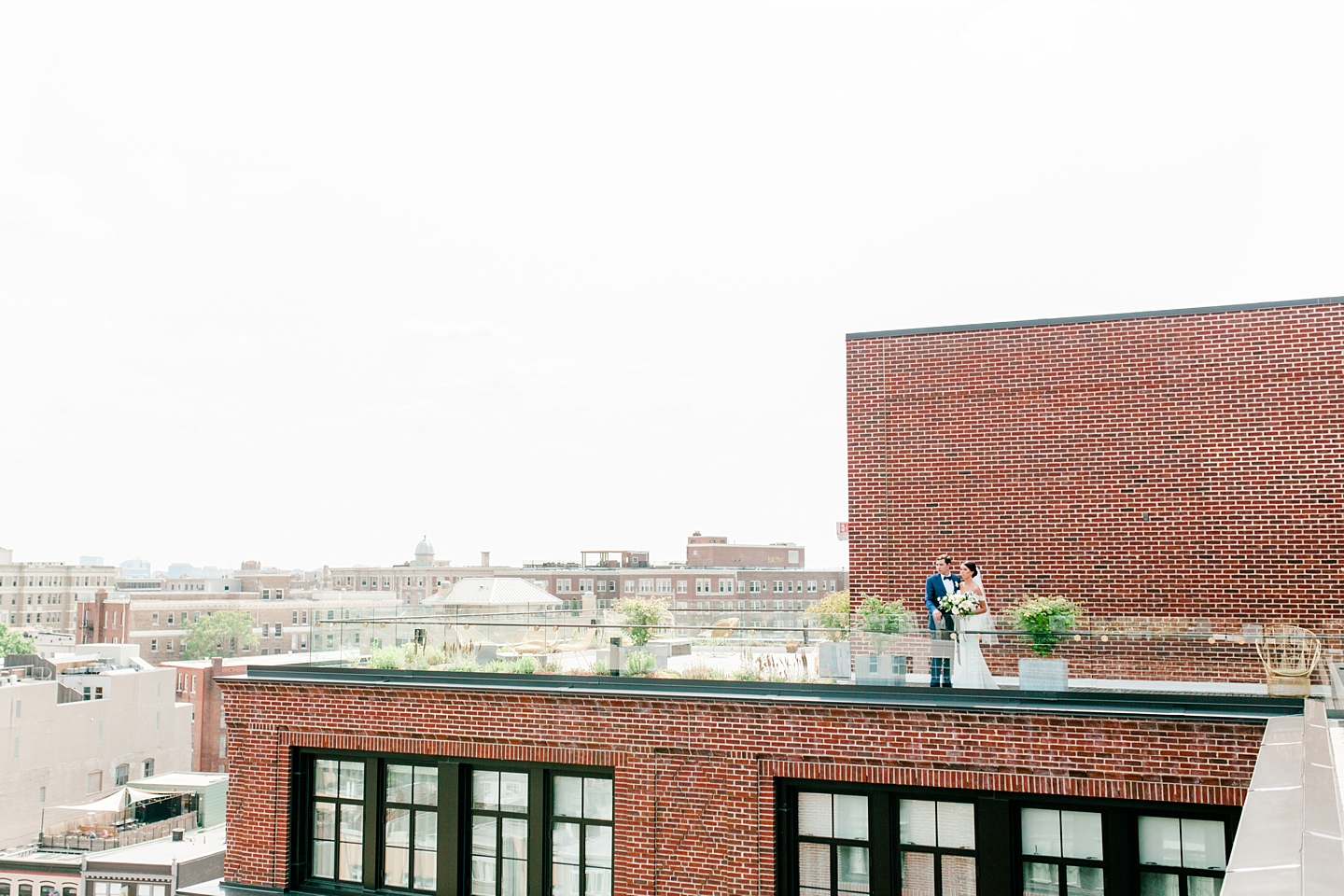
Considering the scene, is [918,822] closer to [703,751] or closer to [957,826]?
[957,826]

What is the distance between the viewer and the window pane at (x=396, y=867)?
50.2 ft

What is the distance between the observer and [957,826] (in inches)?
507

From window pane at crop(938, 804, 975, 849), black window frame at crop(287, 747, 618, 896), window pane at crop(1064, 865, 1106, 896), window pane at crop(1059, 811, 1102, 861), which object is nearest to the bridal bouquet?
window pane at crop(938, 804, 975, 849)

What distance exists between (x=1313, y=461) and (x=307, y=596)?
450 ft

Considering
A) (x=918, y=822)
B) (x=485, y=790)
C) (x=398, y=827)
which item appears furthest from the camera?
(x=398, y=827)

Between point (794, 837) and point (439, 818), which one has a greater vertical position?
point (794, 837)

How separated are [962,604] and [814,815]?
3586 millimetres

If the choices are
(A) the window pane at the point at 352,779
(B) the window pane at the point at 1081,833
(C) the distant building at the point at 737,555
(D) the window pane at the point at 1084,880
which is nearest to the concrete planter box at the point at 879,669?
(B) the window pane at the point at 1081,833

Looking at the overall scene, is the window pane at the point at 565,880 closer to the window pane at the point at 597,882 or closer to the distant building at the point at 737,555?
the window pane at the point at 597,882

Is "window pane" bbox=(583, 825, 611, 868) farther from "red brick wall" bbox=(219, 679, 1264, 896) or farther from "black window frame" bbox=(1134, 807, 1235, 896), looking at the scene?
"black window frame" bbox=(1134, 807, 1235, 896)

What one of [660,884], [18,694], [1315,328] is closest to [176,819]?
[18,694]

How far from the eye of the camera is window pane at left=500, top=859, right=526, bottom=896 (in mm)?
14641

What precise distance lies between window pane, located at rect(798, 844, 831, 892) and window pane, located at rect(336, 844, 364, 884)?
6968mm

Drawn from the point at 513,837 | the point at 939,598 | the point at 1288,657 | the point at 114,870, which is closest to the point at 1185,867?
the point at 1288,657
